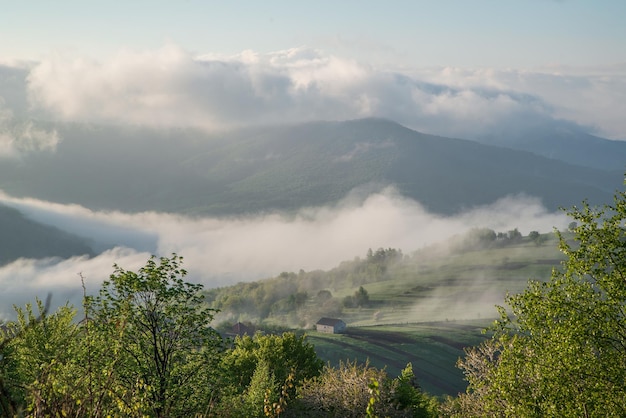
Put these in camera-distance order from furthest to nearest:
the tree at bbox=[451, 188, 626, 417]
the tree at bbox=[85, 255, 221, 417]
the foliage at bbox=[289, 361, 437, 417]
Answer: the foliage at bbox=[289, 361, 437, 417]
the tree at bbox=[85, 255, 221, 417]
the tree at bbox=[451, 188, 626, 417]

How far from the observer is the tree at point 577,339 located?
26703 millimetres

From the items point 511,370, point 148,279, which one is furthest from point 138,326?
point 511,370

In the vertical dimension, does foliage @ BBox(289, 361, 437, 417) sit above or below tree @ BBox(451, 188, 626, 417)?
below

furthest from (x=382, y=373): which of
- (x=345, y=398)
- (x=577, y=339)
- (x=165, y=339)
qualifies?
(x=577, y=339)

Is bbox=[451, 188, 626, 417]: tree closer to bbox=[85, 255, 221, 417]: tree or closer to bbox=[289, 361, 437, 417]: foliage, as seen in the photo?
bbox=[85, 255, 221, 417]: tree

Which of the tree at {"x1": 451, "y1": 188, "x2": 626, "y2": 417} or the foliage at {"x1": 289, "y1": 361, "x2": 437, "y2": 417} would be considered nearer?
the tree at {"x1": 451, "y1": 188, "x2": 626, "y2": 417}

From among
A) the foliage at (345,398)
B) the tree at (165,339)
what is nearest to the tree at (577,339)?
the tree at (165,339)

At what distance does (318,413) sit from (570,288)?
29079mm

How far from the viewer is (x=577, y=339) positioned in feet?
89.2

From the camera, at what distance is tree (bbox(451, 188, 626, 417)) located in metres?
26.7

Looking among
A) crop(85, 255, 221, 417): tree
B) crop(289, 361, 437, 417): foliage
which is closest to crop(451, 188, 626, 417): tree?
crop(85, 255, 221, 417): tree

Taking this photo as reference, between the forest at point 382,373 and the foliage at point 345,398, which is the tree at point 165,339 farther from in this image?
the foliage at point 345,398

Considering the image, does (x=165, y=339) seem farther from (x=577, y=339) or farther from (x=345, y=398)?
(x=577, y=339)

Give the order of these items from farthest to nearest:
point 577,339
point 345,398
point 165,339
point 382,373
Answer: point 382,373, point 345,398, point 165,339, point 577,339
